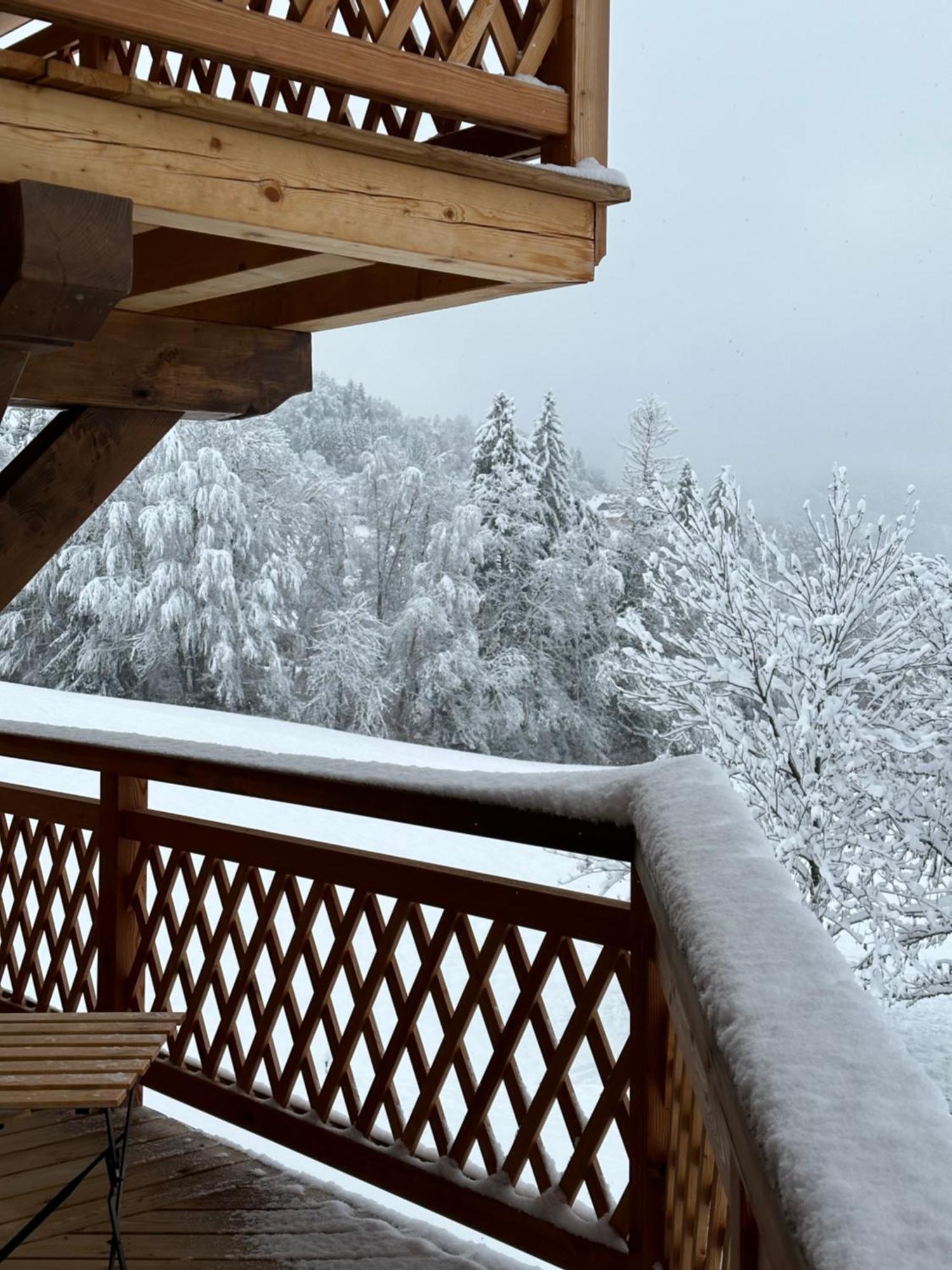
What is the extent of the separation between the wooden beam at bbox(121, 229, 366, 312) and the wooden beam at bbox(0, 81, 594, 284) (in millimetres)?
171

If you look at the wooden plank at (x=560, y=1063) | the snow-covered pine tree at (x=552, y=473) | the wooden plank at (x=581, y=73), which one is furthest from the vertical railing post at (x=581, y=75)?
the snow-covered pine tree at (x=552, y=473)

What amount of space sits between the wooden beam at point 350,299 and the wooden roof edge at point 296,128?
0.75 ft

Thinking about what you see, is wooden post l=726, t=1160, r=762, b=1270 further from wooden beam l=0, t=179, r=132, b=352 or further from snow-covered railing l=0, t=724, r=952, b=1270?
wooden beam l=0, t=179, r=132, b=352

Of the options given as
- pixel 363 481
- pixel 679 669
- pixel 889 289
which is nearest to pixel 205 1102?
pixel 679 669

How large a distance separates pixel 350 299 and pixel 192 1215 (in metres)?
1.96

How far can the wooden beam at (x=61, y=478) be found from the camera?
2912 millimetres

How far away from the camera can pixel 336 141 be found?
2.25 meters

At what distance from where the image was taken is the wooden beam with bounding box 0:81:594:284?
1962 mm

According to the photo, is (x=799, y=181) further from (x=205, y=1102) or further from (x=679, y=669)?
(x=205, y=1102)

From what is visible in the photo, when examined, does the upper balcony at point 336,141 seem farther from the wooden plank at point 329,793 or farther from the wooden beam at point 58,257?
the wooden plank at point 329,793

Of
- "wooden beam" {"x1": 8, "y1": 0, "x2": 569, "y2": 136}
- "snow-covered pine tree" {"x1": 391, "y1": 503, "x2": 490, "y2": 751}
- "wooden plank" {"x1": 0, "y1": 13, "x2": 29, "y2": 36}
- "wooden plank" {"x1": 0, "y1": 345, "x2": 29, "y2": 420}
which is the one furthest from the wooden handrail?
"snow-covered pine tree" {"x1": 391, "y1": 503, "x2": 490, "y2": 751}

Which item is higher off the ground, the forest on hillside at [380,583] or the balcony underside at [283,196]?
the balcony underside at [283,196]

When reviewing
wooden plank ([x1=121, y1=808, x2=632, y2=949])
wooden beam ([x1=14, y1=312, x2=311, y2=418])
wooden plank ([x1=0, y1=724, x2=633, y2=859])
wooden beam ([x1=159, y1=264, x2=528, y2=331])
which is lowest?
wooden plank ([x1=121, y1=808, x2=632, y2=949])

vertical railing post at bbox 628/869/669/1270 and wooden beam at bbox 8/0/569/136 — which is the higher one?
wooden beam at bbox 8/0/569/136
